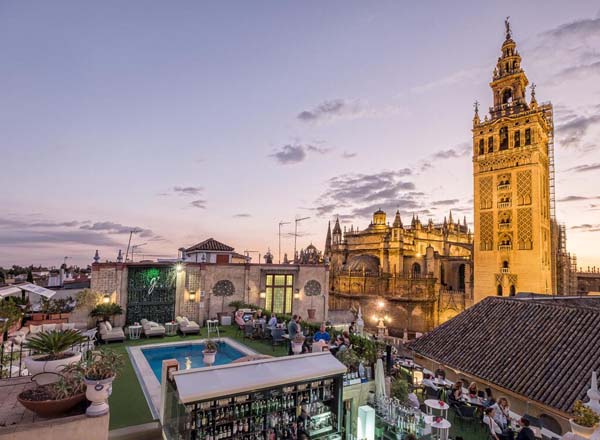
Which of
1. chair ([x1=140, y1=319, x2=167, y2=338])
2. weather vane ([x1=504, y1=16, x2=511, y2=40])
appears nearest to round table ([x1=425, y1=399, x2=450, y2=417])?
chair ([x1=140, y1=319, x2=167, y2=338])

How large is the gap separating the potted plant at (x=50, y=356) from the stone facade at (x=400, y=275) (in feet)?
131

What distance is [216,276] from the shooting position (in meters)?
21.0

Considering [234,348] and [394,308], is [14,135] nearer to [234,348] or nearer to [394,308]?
[234,348]

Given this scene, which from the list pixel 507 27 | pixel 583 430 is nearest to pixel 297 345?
pixel 583 430

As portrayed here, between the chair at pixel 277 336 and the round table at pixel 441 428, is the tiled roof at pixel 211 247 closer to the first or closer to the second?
the chair at pixel 277 336

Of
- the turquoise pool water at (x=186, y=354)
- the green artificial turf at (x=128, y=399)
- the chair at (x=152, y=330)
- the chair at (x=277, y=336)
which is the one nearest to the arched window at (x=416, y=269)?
the chair at (x=277, y=336)

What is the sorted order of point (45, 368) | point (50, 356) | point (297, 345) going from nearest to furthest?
point (45, 368) < point (50, 356) < point (297, 345)

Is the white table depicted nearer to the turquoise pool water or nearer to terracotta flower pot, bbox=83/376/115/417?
the turquoise pool water

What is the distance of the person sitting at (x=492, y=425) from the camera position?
308 inches

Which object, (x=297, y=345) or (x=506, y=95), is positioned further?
(x=506, y=95)

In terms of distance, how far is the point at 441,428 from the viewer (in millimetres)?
7660

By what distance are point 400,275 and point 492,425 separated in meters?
44.1

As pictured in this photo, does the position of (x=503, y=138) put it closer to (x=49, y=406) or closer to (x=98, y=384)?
(x=98, y=384)

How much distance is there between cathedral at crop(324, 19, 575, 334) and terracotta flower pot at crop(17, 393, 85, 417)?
32.4 m
